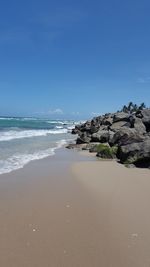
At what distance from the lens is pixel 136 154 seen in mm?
14547

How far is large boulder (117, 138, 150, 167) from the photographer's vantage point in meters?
13.8

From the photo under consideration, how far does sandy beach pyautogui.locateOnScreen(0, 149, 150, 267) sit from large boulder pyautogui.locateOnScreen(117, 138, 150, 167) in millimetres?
2627

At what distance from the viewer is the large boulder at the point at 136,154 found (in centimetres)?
1377

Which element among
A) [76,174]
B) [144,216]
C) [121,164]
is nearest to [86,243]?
[144,216]

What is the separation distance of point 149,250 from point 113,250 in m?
0.62

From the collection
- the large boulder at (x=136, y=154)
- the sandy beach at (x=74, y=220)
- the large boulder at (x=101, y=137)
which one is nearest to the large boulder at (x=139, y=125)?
the large boulder at (x=101, y=137)

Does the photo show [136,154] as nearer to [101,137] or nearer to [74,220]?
[74,220]

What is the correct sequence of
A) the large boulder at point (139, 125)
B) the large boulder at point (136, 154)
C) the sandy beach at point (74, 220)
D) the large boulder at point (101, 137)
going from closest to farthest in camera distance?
1. the sandy beach at point (74, 220)
2. the large boulder at point (136, 154)
3. the large boulder at point (101, 137)
4. the large boulder at point (139, 125)

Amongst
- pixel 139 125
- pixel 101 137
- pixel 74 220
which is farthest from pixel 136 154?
pixel 139 125

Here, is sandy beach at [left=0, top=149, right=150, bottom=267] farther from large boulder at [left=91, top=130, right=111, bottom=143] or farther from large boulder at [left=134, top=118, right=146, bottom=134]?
large boulder at [left=134, top=118, right=146, bottom=134]

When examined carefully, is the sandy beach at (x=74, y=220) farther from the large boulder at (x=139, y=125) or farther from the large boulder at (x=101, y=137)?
the large boulder at (x=139, y=125)

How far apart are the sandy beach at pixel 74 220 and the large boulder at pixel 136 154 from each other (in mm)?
2627

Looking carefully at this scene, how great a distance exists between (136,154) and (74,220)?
850 centimetres

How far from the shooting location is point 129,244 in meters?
5.48
